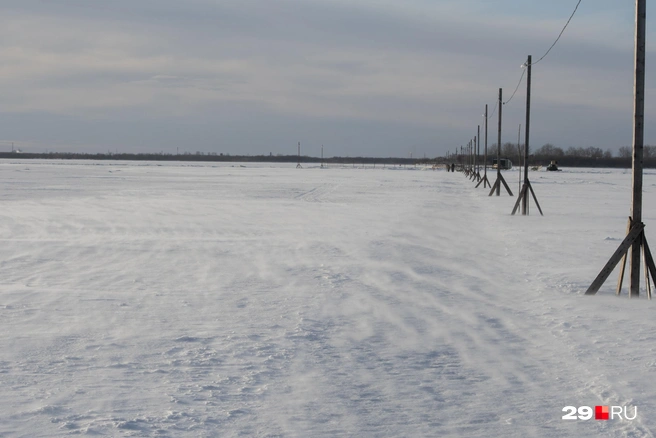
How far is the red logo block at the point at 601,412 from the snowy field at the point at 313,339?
88 millimetres

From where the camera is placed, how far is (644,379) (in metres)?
5.53

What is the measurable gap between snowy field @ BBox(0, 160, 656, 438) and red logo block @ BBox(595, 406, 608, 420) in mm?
88

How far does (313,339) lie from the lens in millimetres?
6703

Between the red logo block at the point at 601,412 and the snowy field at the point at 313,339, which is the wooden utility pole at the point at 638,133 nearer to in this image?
the snowy field at the point at 313,339

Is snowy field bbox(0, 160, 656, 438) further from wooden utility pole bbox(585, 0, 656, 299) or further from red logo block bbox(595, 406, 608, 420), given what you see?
wooden utility pole bbox(585, 0, 656, 299)

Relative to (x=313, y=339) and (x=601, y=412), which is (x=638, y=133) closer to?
(x=313, y=339)

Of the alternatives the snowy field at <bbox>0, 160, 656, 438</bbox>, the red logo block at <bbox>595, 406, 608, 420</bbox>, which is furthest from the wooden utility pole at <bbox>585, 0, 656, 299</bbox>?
the red logo block at <bbox>595, 406, 608, 420</bbox>

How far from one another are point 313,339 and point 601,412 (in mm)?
2756

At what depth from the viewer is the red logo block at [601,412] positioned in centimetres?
469

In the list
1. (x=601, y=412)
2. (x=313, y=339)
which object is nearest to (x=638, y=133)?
(x=313, y=339)

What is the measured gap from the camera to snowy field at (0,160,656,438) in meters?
4.64

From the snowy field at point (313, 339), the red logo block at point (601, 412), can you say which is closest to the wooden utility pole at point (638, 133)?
the snowy field at point (313, 339)

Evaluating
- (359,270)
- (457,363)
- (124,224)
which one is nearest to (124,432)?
(457,363)

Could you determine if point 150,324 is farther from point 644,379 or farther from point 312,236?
point 312,236
